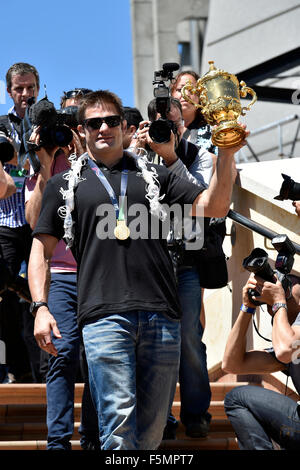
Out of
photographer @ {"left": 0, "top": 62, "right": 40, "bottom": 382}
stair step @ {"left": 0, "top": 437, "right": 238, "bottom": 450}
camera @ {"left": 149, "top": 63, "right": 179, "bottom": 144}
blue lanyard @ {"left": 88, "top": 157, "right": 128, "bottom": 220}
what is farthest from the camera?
photographer @ {"left": 0, "top": 62, "right": 40, "bottom": 382}

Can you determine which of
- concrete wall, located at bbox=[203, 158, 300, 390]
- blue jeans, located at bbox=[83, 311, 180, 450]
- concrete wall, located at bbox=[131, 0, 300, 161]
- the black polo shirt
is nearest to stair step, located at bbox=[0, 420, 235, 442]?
concrete wall, located at bbox=[203, 158, 300, 390]

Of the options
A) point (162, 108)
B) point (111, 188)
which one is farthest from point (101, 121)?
point (162, 108)

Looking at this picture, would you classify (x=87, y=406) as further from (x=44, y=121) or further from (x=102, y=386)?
(x=44, y=121)

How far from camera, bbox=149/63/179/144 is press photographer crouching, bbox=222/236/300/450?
0.82m

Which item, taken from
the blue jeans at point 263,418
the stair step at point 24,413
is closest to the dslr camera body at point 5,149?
the stair step at point 24,413

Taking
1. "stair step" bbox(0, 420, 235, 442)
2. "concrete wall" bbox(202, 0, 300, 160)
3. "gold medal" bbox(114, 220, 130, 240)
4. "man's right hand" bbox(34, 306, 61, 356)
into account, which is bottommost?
"stair step" bbox(0, 420, 235, 442)

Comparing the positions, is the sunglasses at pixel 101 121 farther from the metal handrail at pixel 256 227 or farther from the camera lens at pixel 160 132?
the metal handrail at pixel 256 227

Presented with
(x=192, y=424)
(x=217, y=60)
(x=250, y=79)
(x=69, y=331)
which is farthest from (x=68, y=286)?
(x=217, y=60)

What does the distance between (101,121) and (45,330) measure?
3.65 ft

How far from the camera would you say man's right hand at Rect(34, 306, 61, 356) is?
14.5 feet

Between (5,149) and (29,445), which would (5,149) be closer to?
(5,149)

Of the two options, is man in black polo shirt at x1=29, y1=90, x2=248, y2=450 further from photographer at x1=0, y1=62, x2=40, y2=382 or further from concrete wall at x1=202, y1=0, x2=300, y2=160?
concrete wall at x1=202, y1=0, x2=300, y2=160

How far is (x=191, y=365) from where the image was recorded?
5441 mm

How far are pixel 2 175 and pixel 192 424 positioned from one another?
5.96 feet
